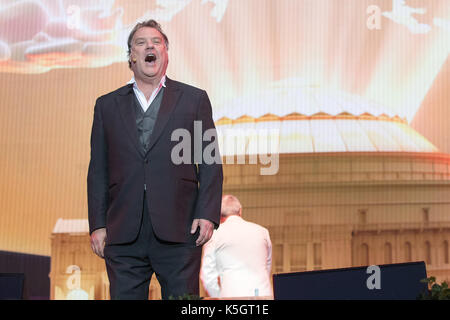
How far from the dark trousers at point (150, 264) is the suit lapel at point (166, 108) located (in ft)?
0.78

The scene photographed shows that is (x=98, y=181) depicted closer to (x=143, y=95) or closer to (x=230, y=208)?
(x=143, y=95)

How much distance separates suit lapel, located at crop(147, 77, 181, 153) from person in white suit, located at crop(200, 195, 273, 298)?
7.96 feet

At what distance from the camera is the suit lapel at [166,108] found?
2.40 m

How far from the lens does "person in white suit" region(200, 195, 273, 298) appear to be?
4809mm

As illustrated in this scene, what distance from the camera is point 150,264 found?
2.37 m

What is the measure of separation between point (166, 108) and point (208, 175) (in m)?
0.26

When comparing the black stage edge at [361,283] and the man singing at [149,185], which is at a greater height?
the man singing at [149,185]

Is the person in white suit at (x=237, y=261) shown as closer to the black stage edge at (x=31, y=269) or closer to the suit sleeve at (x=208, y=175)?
the suit sleeve at (x=208, y=175)
